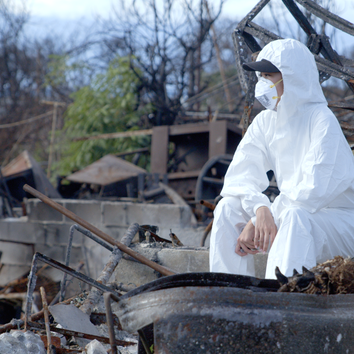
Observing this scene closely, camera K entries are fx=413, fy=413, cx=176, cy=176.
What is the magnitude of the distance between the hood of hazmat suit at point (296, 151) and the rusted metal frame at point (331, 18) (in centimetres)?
69

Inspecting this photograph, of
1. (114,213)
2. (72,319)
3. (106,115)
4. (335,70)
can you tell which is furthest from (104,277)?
(106,115)

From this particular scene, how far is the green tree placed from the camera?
350 inches

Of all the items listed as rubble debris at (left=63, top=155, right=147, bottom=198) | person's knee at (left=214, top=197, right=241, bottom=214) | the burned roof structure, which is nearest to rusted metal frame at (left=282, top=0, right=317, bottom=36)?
the burned roof structure

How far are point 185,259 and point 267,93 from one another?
117 cm

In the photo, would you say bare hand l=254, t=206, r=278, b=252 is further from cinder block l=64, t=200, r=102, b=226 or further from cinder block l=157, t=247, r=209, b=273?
cinder block l=64, t=200, r=102, b=226

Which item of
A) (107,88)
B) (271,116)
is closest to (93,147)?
(107,88)

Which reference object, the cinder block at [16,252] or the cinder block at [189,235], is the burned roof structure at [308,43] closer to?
the cinder block at [189,235]

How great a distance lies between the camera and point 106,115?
352 inches

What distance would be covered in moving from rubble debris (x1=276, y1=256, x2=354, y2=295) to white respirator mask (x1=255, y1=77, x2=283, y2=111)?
1.08m

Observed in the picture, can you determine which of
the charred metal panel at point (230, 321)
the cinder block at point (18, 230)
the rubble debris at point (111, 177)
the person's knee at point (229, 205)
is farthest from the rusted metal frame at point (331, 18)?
the cinder block at point (18, 230)

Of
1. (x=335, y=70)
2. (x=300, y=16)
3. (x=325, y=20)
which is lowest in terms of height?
(x=335, y=70)

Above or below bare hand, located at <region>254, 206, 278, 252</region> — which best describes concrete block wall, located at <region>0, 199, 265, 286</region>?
below

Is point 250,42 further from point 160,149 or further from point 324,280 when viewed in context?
point 160,149

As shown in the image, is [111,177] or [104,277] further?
[111,177]
